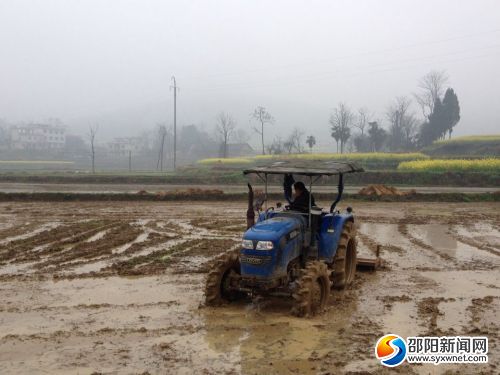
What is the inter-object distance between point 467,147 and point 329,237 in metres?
57.3

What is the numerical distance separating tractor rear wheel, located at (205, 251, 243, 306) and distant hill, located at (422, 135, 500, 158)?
2124 inches

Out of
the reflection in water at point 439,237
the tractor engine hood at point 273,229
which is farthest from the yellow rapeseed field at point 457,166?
the tractor engine hood at point 273,229

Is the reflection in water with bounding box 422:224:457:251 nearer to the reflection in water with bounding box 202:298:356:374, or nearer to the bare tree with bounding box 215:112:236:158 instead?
the reflection in water with bounding box 202:298:356:374

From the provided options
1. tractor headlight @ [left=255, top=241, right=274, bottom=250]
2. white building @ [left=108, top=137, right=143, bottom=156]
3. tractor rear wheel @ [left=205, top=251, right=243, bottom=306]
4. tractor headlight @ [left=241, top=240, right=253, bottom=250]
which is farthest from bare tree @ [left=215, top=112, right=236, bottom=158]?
tractor headlight @ [left=255, top=241, right=274, bottom=250]

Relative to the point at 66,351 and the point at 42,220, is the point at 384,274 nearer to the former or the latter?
the point at 66,351

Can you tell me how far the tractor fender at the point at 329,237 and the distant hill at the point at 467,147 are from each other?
52.5 m

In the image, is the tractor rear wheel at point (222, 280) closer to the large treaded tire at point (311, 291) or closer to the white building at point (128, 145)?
the large treaded tire at point (311, 291)

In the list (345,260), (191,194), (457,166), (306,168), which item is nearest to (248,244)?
(306,168)

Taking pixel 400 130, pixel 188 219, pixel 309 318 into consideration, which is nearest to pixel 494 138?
pixel 400 130

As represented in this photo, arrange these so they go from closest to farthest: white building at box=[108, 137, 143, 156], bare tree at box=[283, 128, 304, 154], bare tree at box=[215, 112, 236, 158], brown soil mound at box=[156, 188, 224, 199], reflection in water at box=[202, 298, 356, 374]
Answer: reflection in water at box=[202, 298, 356, 374], brown soil mound at box=[156, 188, 224, 199], bare tree at box=[283, 128, 304, 154], bare tree at box=[215, 112, 236, 158], white building at box=[108, 137, 143, 156]

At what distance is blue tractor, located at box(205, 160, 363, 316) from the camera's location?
715cm

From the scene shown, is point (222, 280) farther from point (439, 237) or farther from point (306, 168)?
point (439, 237)

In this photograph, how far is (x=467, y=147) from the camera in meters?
60.4

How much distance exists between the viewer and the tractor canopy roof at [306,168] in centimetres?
808
